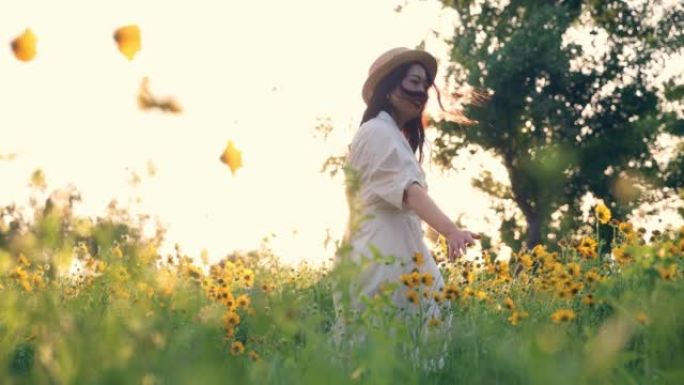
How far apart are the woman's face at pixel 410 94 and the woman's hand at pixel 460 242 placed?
97 cm

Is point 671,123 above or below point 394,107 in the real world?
above

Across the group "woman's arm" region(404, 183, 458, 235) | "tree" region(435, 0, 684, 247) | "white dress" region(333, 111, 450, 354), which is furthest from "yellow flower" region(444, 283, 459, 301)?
"tree" region(435, 0, 684, 247)

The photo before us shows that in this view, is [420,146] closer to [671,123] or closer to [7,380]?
[7,380]

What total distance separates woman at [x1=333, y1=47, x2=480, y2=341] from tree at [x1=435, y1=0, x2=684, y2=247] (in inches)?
673

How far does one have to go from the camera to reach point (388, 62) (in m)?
4.78

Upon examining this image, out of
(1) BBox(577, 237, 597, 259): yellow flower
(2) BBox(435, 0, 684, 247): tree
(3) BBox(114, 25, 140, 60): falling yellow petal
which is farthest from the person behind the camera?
(2) BBox(435, 0, 684, 247): tree

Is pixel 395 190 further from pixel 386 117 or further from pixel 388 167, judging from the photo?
pixel 386 117

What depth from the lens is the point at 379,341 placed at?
1.27 metres

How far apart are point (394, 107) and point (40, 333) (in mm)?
3666

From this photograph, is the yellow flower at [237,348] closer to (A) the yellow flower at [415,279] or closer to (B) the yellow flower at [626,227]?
(A) the yellow flower at [415,279]

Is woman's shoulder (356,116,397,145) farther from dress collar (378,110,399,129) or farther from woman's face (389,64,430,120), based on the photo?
woman's face (389,64,430,120)

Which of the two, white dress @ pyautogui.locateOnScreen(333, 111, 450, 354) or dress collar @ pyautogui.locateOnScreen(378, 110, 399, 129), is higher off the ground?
dress collar @ pyautogui.locateOnScreen(378, 110, 399, 129)

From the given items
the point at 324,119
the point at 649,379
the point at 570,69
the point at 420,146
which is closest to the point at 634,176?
the point at 570,69

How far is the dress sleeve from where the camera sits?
4.25m
